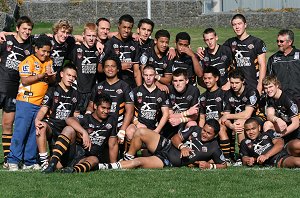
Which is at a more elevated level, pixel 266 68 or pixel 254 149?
pixel 266 68

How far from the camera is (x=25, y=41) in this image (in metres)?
11.0

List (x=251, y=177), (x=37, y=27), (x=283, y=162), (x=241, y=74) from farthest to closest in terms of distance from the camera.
→ (x=37, y=27) → (x=241, y=74) → (x=283, y=162) → (x=251, y=177)

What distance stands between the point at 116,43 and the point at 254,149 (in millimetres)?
2712

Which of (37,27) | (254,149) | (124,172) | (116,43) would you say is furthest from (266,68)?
(37,27)

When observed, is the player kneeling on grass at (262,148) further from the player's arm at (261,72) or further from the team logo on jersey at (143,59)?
the team logo on jersey at (143,59)

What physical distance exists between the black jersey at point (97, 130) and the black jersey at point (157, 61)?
4.65 ft

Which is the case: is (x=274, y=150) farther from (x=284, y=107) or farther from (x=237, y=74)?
(x=237, y=74)

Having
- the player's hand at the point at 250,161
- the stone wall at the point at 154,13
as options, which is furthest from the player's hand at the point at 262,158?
the stone wall at the point at 154,13

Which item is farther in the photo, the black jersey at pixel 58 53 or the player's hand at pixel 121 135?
the black jersey at pixel 58 53

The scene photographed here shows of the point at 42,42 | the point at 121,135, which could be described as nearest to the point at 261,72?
the point at 121,135

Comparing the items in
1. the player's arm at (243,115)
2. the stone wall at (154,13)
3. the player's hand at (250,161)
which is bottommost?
the player's hand at (250,161)

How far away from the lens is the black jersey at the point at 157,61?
11.6 meters

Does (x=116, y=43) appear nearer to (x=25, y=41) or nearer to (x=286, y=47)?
(x=25, y=41)

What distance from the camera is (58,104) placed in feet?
35.2
